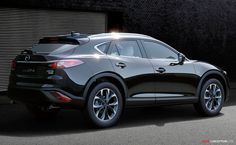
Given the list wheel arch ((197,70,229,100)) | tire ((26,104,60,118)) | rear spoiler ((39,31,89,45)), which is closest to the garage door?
tire ((26,104,60,118))

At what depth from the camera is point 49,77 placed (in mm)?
7824

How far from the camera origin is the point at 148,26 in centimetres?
1591

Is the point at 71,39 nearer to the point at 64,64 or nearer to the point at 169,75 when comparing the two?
the point at 64,64

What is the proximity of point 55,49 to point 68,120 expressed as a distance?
1640mm

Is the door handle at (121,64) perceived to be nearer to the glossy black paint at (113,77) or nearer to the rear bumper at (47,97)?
the glossy black paint at (113,77)

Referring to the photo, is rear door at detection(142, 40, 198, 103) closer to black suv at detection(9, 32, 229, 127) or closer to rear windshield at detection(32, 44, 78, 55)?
black suv at detection(9, 32, 229, 127)

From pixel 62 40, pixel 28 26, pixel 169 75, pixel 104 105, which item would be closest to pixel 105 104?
pixel 104 105

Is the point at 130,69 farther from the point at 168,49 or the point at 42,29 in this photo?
the point at 42,29

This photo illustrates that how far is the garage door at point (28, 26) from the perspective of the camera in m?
13.5

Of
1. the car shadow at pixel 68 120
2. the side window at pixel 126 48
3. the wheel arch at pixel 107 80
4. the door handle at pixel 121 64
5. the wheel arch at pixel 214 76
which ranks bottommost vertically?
the car shadow at pixel 68 120

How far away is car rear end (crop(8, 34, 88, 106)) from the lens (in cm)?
777

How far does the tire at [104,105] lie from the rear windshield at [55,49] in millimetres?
769

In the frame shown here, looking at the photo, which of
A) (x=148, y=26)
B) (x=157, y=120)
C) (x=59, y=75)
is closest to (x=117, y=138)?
(x=59, y=75)

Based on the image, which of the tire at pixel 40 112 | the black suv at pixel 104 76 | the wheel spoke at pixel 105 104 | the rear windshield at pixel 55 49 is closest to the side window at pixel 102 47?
the black suv at pixel 104 76
